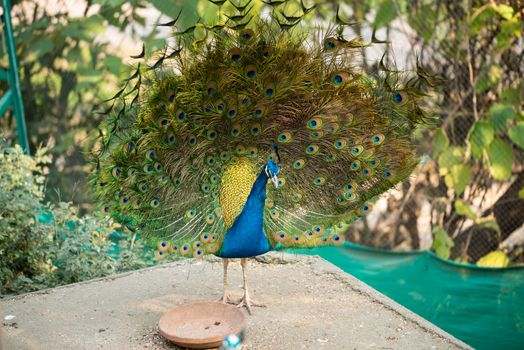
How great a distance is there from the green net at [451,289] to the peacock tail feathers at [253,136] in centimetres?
127

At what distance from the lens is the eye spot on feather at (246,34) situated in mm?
2852

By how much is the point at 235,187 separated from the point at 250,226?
0.27 meters

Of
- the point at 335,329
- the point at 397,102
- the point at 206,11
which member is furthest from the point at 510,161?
the point at 206,11

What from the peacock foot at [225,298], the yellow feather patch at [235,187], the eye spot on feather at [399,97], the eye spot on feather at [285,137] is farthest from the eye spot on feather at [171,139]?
the eye spot on feather at [399,97]

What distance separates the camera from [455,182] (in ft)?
16.9

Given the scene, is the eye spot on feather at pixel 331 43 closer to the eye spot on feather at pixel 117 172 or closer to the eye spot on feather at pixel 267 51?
the eye spot on feather at pixel 267 51

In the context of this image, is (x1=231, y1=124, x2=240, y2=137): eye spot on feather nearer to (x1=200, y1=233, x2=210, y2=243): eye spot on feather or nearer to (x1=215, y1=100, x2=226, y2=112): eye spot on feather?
(x1=215, y1=100, x2=226, y2=112): eye spot on feather

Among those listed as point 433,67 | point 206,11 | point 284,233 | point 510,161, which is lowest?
point 284,233

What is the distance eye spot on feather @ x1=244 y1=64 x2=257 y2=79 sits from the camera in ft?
9.62

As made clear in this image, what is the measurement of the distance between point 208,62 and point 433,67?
296 cm

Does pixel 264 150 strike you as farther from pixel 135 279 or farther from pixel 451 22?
pixel 451 22

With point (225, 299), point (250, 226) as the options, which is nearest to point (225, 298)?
point (225, 299)

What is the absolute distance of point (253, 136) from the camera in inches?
127

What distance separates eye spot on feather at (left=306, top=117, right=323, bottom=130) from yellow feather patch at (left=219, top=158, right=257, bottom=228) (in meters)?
0.42
